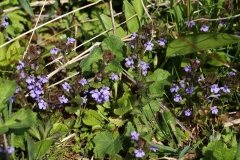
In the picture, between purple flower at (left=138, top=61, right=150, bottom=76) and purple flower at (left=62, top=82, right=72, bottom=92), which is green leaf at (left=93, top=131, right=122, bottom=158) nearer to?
purple flower at (left=62, top=82, right=72, bottom=92)

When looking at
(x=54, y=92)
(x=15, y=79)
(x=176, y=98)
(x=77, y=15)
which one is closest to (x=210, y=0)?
(x=176, y=98)

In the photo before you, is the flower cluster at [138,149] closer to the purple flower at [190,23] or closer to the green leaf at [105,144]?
the green leaf at [105,144]

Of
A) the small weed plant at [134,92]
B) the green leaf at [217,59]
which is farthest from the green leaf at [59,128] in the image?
the green leaf at [217,59]

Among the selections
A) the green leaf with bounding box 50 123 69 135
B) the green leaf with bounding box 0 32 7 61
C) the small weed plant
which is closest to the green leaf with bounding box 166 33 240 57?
the small weed plant

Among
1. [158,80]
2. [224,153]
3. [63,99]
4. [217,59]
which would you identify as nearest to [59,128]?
[63,99]

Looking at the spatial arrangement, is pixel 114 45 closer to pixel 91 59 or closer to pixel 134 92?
pixel 91 59

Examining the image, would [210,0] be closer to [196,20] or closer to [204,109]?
[196,20]
